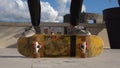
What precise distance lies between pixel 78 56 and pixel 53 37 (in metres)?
0.83

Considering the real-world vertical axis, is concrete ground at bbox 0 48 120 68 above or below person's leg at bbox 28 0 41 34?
below

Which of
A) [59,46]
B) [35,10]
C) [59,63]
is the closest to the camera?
[59,63]

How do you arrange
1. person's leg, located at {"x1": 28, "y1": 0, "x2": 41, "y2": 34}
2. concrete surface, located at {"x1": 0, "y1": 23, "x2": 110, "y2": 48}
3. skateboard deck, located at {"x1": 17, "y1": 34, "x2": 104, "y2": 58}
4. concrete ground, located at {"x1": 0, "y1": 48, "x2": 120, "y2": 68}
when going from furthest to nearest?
concrete surface, located at {"x1": 0, "y1": 23, "x2": 110, "y2": 48}
skateboard deck, located at {"x1": 17, "y1": 34, "x2": 104, "y2": 58}
person's leg, located at {"x1": 28, "y1": 0, "x2": 41, "y2": 34}
concrete ground, located at {"x1": 0, "y1": 48, "x2": 120, "y2": 68}

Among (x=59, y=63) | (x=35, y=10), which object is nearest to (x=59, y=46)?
(x=35, y=10)

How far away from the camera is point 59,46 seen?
9.70 metres

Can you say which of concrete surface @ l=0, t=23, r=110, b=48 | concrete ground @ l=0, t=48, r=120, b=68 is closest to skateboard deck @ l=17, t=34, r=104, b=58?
concrete ground @ l=0, t=48, r=120, b=68

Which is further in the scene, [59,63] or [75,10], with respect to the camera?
[75,10]

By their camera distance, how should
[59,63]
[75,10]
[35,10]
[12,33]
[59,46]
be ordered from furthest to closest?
[12,33] < [59,46] < [35,10] < [75,10] < [59,63]

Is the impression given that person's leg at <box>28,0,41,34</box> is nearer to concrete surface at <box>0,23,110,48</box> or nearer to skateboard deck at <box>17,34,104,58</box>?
skateboard deck at <box>17,34,104,58</box>

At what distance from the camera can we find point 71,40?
9.67 meters

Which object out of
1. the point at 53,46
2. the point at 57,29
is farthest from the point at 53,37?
the point at 57,29

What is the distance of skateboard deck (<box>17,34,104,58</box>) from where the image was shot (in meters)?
9.65

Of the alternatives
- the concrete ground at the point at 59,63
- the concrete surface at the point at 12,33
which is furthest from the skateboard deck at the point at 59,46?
the concrete surface at the point at 12,33

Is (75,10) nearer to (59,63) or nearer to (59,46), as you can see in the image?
(59,46)
